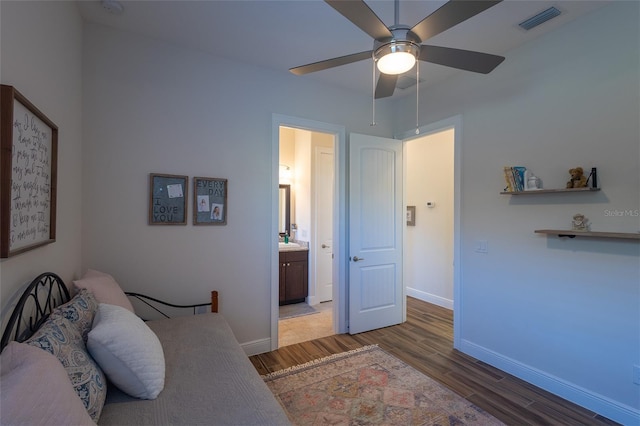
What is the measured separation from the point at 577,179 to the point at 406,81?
185 cm

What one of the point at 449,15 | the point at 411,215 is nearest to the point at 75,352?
the point at 449,15

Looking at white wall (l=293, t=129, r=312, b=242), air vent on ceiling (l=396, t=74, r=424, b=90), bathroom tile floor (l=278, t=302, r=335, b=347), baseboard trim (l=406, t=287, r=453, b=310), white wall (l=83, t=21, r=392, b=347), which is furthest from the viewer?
white wall (l=293, t=129, r=312, b=242)

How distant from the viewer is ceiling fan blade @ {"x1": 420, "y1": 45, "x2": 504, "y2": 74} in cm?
170

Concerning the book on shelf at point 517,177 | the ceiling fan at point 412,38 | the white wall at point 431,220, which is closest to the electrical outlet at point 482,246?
the book on shelf at point 517,177

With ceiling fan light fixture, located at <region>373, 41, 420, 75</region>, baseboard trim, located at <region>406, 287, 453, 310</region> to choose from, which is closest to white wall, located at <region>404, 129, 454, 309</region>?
baseboard trim, located at <region>406, 287, 453, 310</region>

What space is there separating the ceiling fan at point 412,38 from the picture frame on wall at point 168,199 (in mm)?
1447

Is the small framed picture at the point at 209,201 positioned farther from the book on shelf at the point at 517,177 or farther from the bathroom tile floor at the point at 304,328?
the book on shelf at the point at 517,177

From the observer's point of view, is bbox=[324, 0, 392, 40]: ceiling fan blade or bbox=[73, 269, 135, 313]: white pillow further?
bbox=[73, 269, 135, 313]: white pillow

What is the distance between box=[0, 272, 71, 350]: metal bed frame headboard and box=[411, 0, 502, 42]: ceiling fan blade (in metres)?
2.21

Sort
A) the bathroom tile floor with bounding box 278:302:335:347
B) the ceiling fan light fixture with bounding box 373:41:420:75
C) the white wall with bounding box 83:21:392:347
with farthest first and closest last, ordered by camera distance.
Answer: the bathroom tile floor with bounding box 278:302:335:347, the white wall with bounding box 83:21:392:347, the ceiling fan light fixture with bounding box 373:41:420:75

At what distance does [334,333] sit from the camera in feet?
11.4

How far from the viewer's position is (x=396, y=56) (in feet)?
5.41

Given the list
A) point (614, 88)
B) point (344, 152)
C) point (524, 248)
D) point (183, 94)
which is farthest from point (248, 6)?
point (524, 248)

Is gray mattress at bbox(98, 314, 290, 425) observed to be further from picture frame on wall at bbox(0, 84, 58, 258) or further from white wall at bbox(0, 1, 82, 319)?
picture frame on wall at bbox(0, 84, 58, 258)
